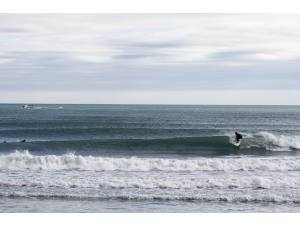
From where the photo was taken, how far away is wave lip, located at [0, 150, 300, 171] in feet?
28.4

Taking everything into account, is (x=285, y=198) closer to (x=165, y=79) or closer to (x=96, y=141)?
(x=165, y=79)

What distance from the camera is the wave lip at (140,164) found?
8.66m

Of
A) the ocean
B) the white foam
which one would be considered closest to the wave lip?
the ocean

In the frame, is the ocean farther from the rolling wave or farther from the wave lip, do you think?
the rolling wave

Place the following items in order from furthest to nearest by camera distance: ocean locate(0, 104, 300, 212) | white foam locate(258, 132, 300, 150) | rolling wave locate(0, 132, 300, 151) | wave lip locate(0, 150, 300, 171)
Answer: rolling wave locate(0, 132, 300, 151) → white foam locate(258, 132, 300, 150) → wave lip locate(0, 150, 300, 171) → ocean locate(0, 104, 300, 212)

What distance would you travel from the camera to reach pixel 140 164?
8.95m

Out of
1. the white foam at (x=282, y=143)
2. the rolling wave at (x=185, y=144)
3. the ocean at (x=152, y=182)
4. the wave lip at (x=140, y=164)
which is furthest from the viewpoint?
the rolling wave at (x=185, y=144)

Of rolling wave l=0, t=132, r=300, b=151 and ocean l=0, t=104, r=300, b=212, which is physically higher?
rolling wave l=0, t=132, r=300, b=151

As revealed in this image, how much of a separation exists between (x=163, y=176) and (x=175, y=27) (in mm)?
2490

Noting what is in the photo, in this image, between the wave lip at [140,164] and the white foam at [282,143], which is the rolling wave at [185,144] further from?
the wave lip at [140,164]

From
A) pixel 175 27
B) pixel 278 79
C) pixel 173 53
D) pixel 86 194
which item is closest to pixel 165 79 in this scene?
pixel 173 53

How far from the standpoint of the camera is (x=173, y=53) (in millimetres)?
7707

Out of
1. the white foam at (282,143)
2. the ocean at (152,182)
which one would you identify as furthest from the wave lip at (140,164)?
the white foam at (282,143)
